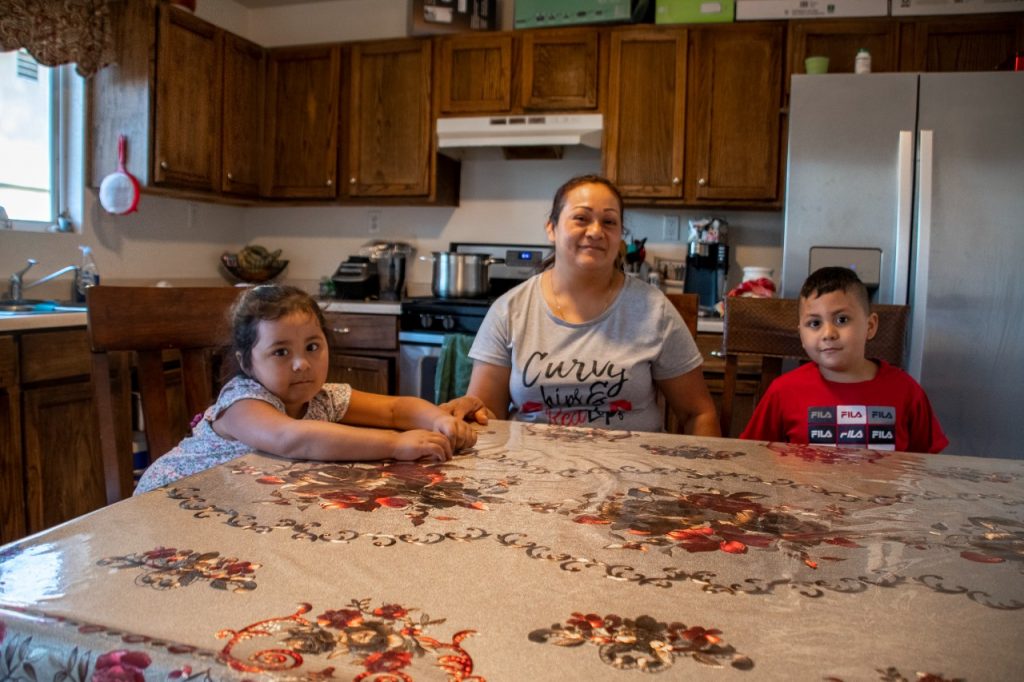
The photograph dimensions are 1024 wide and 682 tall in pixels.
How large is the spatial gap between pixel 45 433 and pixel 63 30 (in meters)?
1.47

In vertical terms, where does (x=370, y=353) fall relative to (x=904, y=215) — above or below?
below

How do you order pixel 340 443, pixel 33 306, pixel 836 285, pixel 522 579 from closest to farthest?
pixel 522 579
pixel 340 443
pixel 836 285
pixel 33 306

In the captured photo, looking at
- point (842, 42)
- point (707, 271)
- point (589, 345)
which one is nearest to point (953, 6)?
Result: point (842, 42)

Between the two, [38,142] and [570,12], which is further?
[570,12]

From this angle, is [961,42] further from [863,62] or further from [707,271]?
[707,271]

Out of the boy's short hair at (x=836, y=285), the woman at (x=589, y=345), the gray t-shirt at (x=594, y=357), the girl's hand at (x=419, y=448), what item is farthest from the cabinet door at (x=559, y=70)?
the girl's hand at (x=419, y=448)

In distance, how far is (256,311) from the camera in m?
1.26

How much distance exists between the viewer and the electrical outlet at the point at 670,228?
3.59 meters

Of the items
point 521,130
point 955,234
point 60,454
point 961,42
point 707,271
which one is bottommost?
point 60,454

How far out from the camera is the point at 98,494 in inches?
102

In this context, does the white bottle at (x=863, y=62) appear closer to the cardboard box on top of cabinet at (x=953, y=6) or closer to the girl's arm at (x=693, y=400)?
the cardboard box on top of cabinet at (x=953, y=6)

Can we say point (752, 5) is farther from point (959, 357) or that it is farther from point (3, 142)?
point (3, 142)

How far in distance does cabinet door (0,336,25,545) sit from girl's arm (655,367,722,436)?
1828mm

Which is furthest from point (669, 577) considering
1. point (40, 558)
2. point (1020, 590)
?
point (40, 558)
